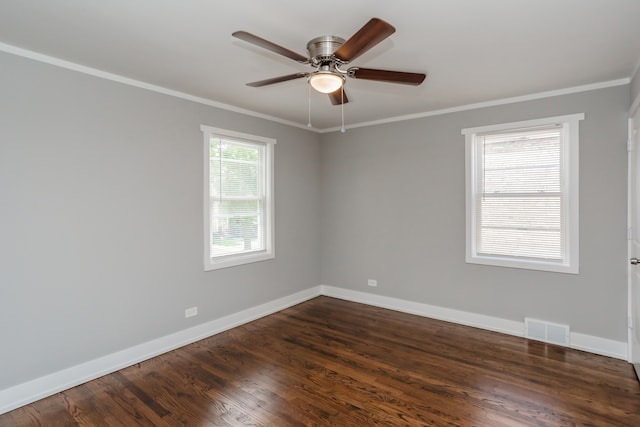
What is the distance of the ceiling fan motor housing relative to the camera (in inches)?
86.1

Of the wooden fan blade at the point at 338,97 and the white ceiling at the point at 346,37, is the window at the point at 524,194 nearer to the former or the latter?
the white ceiling at the point at 346,37

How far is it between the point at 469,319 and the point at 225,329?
2848 mm

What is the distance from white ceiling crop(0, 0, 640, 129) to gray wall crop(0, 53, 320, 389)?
347mm

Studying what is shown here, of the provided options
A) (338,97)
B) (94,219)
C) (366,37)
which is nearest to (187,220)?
(94,219)

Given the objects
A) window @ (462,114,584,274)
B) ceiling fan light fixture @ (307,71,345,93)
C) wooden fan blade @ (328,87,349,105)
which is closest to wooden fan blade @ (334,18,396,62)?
ceiling fan light fixture @ (307,71,345,93)

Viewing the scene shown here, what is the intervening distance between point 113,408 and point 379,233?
3.43m

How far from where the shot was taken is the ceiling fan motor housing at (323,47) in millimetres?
2188

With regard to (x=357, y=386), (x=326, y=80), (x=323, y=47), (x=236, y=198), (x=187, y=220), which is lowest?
(x=357, y=386)

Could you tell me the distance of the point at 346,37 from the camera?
227 centimetres

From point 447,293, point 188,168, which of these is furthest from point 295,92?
point 447,293

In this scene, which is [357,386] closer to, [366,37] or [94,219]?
[366,37]

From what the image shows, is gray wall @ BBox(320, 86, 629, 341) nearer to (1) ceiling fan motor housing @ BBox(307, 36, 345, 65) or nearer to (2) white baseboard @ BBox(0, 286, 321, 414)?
(2) white baseboard @ BBox(0, 286, 321, 414)

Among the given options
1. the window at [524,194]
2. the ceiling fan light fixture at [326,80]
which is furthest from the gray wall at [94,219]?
the window at [524,194]

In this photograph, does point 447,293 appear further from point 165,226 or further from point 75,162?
point 75,162
